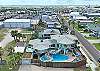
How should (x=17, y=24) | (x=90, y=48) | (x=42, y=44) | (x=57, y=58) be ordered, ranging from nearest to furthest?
1. (x=57, y=58)
2. (x=42, y=44)
3. (x=90, y=48)
4. (x=17, y=24)

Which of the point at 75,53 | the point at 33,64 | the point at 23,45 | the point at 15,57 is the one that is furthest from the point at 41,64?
the point at 23,45

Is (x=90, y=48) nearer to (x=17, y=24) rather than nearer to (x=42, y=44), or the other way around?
(x=42, y=44)

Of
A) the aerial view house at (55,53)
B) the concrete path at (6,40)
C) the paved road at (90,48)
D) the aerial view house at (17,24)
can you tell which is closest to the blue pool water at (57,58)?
the aerial view house at (55,53)

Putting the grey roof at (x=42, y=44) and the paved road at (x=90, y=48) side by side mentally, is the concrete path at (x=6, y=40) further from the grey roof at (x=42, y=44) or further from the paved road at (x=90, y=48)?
the paved road at (x=90, y=48)

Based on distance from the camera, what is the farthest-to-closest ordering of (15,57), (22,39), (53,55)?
(22,39)
(53,55)
(15,57)

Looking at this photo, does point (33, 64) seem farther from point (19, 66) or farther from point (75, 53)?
point (75, 53)

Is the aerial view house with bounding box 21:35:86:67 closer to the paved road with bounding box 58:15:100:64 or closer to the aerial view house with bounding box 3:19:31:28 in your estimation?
the paved road with bounding box 58:15:100:64

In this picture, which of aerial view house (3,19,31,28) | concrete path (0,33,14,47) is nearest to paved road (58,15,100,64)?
concrete path (0,33,14,47)

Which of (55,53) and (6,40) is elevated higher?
(55,53)

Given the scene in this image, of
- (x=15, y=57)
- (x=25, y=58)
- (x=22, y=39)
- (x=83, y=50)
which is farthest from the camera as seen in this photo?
(x=22, y=39)

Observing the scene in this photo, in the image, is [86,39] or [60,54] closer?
[60,54]

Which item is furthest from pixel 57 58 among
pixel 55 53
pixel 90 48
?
pixel 90 48
